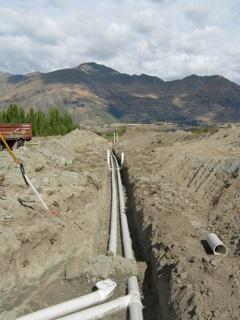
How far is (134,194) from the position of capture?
28500 mm

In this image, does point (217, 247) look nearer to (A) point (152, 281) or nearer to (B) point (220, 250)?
(B) point (220, 250)

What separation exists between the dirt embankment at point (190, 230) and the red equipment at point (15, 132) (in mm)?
16571

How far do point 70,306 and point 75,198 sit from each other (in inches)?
513

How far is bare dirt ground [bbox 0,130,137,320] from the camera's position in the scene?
15477mm

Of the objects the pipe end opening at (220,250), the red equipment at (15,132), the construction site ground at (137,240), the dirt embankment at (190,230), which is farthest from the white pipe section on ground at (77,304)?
the red equipment at (15,132)

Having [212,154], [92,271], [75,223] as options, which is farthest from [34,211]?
[212,154]

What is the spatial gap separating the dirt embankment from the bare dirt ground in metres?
1.99

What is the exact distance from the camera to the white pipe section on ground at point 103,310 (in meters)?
13.1

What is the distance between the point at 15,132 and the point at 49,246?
103 ft

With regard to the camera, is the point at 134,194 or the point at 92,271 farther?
the point at 134,194

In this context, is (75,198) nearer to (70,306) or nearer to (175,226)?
(175,226)

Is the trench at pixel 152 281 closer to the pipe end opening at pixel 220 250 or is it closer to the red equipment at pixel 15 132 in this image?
the pipe end opening at pixel 220 250

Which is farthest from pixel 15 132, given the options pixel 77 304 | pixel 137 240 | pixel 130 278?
pixel 77 304

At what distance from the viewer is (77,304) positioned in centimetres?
1394
